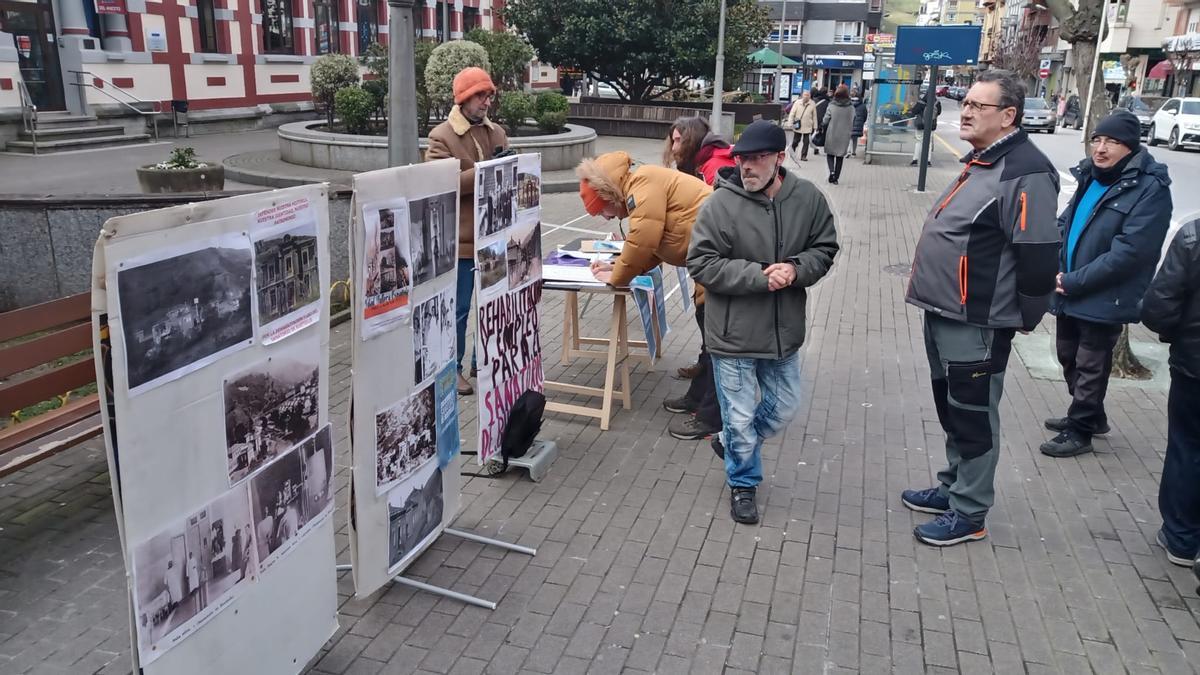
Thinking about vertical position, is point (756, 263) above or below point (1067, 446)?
above

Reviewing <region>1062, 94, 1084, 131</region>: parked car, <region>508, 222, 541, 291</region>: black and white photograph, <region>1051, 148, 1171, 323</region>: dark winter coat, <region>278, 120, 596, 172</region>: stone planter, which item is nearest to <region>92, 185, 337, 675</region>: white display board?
<region>508, 222, 541, 291</region>: black and white photograph

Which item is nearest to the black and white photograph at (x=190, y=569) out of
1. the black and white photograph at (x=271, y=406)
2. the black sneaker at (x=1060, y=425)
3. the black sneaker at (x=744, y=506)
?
the black and white photograph at (x=271, y=406)

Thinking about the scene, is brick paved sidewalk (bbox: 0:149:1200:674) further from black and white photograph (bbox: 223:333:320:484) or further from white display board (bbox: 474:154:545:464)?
black and white photograph (bbox: 223:333:320:484)

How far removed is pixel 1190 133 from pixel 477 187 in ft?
104

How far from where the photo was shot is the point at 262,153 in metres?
17.9

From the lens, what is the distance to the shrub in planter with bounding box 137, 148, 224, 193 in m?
10.0

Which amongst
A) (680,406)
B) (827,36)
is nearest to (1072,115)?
(827,36)

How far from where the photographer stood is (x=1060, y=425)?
Answer: 215 inches

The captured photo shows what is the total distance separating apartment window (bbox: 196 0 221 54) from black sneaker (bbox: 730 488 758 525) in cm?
2345

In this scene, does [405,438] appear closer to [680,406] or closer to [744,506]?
[744,506]

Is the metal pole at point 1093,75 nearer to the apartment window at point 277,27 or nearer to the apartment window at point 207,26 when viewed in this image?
the apartment window at point 207,26

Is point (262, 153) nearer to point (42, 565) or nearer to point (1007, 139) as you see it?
point (42, 565)

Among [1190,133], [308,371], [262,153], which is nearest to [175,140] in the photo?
[262,153]

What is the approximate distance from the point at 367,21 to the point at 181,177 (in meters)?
22.8
